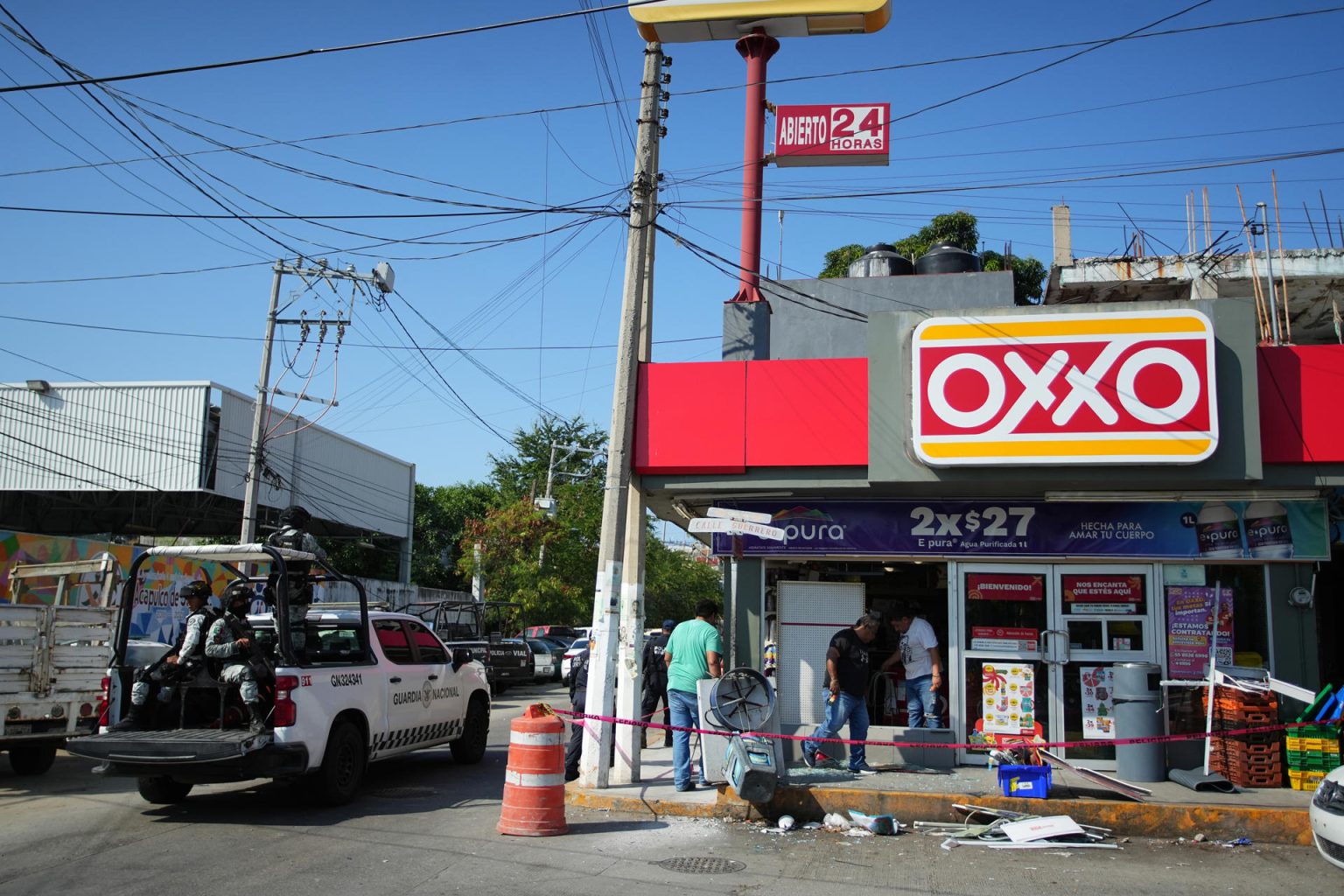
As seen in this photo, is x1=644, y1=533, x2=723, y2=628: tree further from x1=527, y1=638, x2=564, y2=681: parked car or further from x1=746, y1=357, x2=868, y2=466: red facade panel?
x1=746, y1=357, x2=868, y2=466: red facade panel

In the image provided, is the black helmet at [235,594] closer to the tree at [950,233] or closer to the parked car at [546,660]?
the parked car at [546,660]

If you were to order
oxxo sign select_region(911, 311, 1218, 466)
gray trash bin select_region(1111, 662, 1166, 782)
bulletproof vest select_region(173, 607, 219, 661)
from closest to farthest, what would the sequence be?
bulletproof vest select_region(173, 607, 219, 661)
gray trash bin select_region(1111, 662, 1166, 782)
oxxo sign select_region(911, 311, 1218, 466)

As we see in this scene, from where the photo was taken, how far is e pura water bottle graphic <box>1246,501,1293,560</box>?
36.4 feet

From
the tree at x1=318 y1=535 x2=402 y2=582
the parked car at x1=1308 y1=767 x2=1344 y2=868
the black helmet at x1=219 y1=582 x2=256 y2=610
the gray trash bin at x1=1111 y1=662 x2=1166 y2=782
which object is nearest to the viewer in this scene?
the parked car at x1=1308 y1=767 x2=1344 y2=868

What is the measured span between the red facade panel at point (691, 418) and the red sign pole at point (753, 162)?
5.91m

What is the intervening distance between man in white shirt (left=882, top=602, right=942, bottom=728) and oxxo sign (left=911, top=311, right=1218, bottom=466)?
2.09 meters

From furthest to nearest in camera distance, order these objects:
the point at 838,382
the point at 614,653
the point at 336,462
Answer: the point at 336,462
the point at 838,382
the point at 614,653

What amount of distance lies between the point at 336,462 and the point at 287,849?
2896 cm

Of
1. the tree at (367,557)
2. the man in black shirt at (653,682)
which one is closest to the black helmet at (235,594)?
the man in black shirt at (653,682)

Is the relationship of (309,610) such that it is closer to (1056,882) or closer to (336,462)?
(1056,882)

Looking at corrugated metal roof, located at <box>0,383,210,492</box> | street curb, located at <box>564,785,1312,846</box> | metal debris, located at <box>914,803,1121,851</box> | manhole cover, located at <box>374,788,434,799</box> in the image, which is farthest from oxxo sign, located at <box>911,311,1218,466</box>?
corrugated metal roof, located at <box>0,383,210,492</box>

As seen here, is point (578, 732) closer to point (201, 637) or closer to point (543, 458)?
point (201, 637)

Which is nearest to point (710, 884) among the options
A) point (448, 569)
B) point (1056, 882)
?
point (1056, 882)

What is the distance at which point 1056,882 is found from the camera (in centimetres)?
738
